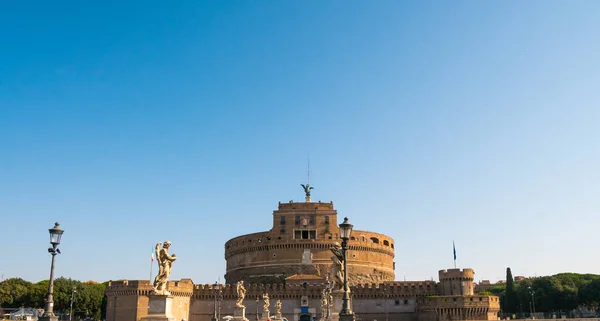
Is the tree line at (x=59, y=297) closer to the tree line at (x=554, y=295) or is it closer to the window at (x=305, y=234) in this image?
the window at (x=305, y=234)

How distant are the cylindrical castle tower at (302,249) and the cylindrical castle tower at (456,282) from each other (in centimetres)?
1273

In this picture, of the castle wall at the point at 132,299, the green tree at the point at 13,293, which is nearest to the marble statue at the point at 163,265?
the castle wall at the point at 132,299

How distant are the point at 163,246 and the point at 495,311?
6136 centimetres

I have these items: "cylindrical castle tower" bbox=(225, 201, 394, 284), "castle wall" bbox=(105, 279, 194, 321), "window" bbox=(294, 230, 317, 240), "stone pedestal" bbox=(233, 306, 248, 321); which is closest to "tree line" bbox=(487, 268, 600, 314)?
"cylindrical castle tower" bbox=(225, 201, 394, 284)

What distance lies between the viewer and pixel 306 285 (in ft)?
245

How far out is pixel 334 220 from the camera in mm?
81188

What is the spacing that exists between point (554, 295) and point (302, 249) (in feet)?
121

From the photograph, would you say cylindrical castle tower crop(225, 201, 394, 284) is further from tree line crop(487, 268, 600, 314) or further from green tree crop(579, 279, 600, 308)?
green tree crop(579, 279, 600, 308)

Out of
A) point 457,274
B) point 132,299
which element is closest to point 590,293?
point 457,274

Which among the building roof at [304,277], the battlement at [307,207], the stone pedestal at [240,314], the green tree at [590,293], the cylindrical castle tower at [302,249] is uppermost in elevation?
the battlement at [307,207]

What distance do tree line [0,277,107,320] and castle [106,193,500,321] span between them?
11930mm

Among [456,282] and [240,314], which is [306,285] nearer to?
[456,282]

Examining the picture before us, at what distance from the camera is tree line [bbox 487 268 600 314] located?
7744 centimetres

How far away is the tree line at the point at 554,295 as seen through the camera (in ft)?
254
